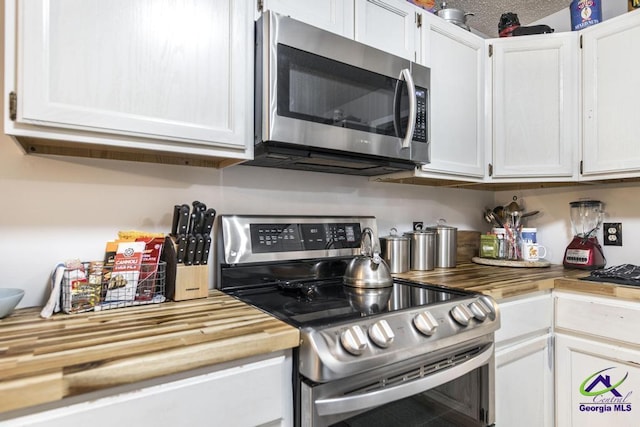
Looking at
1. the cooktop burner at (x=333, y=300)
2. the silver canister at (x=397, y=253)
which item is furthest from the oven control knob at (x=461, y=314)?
the silver canister at (x=397, y=253)

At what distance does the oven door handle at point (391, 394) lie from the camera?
802 millimetres

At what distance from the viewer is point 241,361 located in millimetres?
776

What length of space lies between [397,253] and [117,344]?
3.97ft

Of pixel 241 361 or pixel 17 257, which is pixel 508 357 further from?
pixel 17 257

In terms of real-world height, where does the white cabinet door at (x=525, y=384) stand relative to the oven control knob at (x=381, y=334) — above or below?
below

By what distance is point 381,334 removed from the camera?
88 cm

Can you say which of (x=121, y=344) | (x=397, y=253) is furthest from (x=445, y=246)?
(x=121, y=344)

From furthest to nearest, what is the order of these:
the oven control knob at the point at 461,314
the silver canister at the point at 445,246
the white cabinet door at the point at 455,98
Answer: the silver canister at the point at 445,246
the white cabinet door at the point at 455,98
the oven control knob at the point at 461,314

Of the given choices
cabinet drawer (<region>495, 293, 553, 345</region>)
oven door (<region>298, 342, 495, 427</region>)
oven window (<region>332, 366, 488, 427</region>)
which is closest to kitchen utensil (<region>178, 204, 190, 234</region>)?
oven door (<region>298, 342, 495, 427</region>)

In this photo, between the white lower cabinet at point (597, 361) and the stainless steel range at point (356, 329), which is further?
the white lower cabinet at point (597, 361)

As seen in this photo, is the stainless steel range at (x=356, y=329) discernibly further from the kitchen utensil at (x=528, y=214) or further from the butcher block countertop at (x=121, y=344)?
the kitchen utensil at (x=528, y=214)

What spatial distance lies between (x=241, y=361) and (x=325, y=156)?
0.76 m

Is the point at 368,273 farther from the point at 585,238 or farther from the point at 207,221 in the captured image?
the point at 585,238

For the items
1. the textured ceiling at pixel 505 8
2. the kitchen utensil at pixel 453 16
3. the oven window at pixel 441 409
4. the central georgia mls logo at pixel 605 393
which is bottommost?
the central georgia mls logo at pixel 605 393
